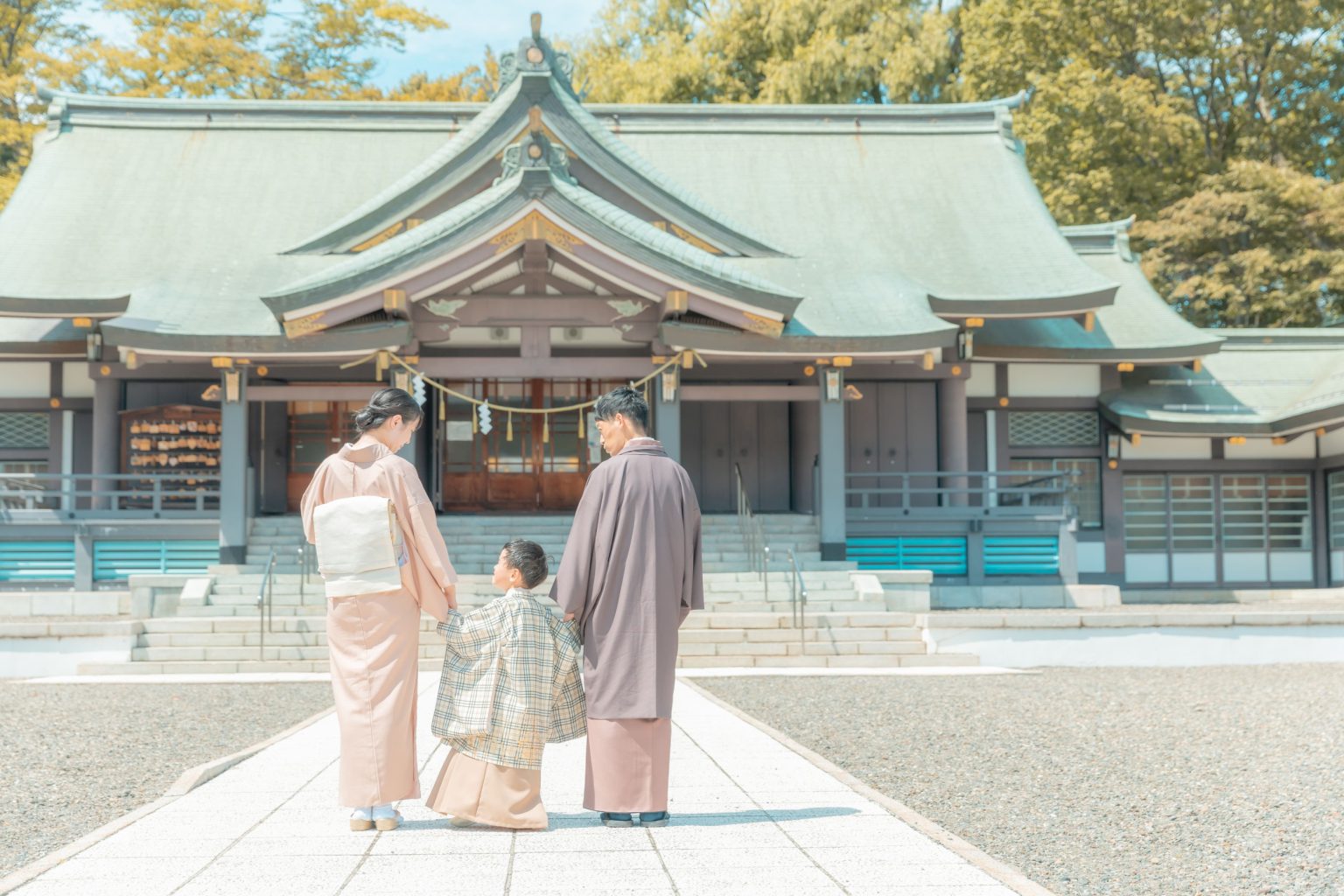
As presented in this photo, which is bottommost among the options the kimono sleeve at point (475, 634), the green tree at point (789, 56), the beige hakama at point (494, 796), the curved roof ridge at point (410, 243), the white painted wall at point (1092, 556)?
the beige hakama at point (494, 796)

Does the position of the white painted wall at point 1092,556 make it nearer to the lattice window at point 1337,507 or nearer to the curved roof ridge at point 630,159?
the lattice window at point 1337,507

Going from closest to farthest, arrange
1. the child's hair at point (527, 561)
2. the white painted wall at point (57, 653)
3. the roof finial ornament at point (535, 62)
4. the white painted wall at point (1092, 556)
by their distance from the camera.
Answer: the child's hair at point (527, 561)
the white painted wall at point (57, 653)
the roof finial ornament at point (535, 62)
the white painted wall at point (1092, 556)

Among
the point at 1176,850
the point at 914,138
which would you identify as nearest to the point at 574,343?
the point at 914,138

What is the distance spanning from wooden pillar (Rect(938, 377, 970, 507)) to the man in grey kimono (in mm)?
12575

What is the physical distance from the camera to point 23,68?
2962 centimetres

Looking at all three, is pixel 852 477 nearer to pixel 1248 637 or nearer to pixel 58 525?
pixel 1248 637

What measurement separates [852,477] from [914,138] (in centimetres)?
658

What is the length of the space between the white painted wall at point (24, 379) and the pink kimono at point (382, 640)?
14.4 meters

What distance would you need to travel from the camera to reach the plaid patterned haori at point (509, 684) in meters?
5.14

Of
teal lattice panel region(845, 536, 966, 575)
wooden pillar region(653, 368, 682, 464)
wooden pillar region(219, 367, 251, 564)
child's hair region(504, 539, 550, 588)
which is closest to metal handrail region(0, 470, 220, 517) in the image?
wooden pillar region(219, 367, 251, 564)

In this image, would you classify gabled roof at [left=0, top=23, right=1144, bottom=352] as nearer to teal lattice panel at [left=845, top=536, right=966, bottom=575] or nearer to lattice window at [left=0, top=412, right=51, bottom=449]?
lattice window at [left=0, top=412, right=51, bottom=449]

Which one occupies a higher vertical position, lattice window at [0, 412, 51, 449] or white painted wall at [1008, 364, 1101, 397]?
white painted wall at [1008, 364, 1101, 397]

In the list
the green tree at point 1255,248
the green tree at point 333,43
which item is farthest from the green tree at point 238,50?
the green tree at point 1255,248

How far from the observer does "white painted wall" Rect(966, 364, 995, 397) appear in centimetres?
1877
